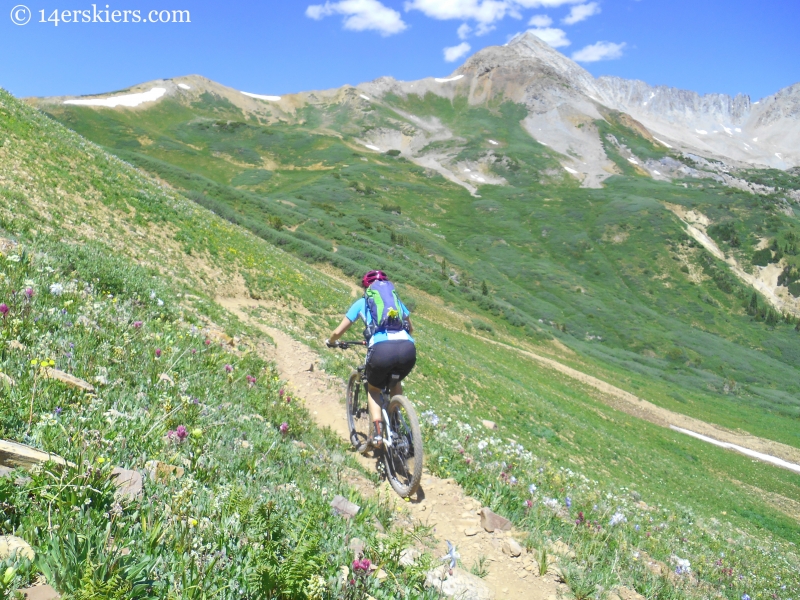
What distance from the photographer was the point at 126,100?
151375mm

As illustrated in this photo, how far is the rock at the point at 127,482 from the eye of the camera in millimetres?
3377

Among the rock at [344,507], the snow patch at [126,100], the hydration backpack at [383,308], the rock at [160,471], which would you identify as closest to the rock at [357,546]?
the rock at [344,507]

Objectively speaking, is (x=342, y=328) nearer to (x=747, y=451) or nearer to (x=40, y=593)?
(x=40, y=593)

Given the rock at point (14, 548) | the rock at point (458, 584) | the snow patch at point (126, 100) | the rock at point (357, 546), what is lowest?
the rock at point (458, 584)

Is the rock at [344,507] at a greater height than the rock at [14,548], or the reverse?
the rock at [14,548]

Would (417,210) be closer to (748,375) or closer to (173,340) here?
(748,375)

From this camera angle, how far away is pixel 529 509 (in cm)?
672

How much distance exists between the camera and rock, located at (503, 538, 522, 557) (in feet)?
18.0

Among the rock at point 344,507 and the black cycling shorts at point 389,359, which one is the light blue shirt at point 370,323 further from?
the rock at point 344,507

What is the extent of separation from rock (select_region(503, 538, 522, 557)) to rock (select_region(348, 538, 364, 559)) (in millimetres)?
2144

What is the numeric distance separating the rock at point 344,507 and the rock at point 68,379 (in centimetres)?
275

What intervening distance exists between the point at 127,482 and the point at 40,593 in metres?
1.09

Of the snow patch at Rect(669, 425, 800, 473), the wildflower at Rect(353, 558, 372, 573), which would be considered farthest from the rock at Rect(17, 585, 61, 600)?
the snow patch at Rect(669, 425, 800, 473)

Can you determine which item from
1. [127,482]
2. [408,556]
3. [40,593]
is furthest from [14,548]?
[408,556]
